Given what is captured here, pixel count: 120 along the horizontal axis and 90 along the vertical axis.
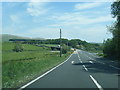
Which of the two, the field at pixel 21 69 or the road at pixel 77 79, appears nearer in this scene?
the road at pixel 77 79

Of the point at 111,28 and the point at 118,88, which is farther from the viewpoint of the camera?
the point at 111,28

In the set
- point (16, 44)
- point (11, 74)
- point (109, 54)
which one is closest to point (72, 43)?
point (16, 44)

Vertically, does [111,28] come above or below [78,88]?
above

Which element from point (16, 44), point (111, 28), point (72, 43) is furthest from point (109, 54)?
point (72, 43)

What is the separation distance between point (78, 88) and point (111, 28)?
4107cm

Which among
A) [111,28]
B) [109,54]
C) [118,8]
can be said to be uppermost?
[118,8]

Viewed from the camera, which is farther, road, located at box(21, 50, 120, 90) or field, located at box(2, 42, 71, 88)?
field, located at box(2, 42, 71, 88)

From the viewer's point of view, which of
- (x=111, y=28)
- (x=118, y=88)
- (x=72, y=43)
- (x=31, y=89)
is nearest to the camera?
(x=31, y=89)

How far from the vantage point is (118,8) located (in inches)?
1489

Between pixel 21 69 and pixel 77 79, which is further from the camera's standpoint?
pixel 21 69

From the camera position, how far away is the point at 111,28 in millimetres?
48625

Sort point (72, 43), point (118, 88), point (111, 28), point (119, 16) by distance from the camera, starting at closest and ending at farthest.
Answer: point (118, 88) < point (119, 16) < point (111, 28) < point (72, 43)

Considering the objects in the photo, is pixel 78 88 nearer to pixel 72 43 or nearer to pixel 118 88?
pixel 118 88

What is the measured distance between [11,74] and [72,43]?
7230 inches
